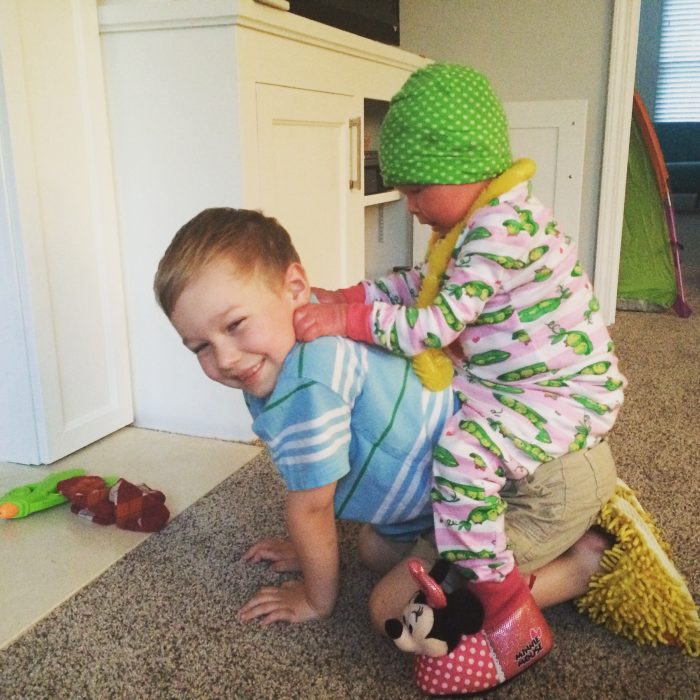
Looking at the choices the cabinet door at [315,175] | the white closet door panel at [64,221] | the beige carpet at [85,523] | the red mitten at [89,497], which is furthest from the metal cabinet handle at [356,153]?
the red mitten at [89,497]

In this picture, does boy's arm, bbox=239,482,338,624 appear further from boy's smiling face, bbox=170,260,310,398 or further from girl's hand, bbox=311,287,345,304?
girl's hand, bbox=311,287,345,304

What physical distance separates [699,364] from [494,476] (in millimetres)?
1294

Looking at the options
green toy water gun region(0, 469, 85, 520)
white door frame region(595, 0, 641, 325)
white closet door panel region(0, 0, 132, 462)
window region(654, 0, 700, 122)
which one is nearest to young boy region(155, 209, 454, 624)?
green toy water gun region(0, 469, 85, 520)

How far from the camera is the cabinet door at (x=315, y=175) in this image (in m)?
1.41

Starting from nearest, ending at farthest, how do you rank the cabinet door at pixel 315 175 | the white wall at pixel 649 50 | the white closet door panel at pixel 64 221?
the white closet door panel at pixel 64 221 → the cabinet door at pixel 315 175 → the white wall at pixel 649 50

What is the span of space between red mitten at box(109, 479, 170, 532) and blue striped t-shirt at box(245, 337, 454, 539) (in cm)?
32

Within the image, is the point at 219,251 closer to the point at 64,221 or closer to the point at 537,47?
the point at 64,221

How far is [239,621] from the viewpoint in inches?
35.6

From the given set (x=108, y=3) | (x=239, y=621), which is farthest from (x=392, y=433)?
(x=108, y=3)

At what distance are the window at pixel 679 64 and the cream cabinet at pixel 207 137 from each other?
5243 millimetres

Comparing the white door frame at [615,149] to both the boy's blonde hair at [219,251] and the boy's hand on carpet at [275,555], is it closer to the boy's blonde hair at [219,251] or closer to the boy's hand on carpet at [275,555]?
the boy's hand on carpet at [275,555]

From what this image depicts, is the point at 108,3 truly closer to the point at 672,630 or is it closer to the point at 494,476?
the point at 494,476

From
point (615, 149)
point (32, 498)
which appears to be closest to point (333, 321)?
point (32, 498)

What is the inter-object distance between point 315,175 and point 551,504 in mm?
966
